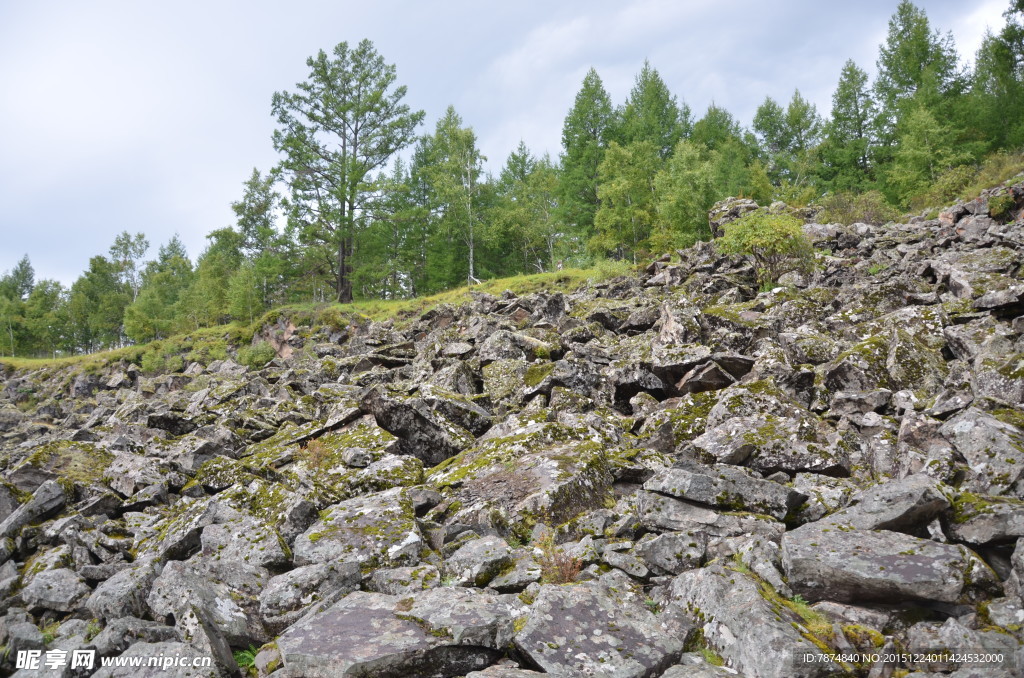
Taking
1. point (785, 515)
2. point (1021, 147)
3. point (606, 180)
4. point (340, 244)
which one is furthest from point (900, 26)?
point (785, 515)

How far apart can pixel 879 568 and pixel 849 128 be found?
230 ft

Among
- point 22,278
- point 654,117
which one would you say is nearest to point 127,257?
point 22,278

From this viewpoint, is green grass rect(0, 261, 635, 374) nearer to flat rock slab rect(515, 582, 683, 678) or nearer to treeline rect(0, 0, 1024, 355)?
treeline rect(0, 0, 1024, 355)

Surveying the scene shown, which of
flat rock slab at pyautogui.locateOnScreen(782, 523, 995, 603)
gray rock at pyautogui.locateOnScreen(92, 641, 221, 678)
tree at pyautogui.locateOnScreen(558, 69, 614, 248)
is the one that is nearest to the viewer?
flat rock slab at pyautogui.locateOnScreen(782, 523, 995, 603)

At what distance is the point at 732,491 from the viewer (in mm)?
7285

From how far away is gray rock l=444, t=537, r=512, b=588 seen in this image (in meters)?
6.50

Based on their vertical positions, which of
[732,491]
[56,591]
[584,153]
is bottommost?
[56,591]

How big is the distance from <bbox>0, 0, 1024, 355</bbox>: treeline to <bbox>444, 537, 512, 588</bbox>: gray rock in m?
34.5

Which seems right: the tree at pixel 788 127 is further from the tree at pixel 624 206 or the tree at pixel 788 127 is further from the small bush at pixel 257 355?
the small bush at pixel 257 355

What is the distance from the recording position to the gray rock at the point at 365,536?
7211 mm

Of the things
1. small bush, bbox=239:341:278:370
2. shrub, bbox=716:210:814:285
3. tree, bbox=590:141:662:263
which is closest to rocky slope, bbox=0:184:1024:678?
shrub, bbox=716:210:814:285

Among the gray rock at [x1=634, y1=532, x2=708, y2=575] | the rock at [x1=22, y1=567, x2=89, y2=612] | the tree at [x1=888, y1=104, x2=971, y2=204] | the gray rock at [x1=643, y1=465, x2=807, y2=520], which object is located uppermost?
the tree at [x1=888, y1=104, x2=971, y2=204]

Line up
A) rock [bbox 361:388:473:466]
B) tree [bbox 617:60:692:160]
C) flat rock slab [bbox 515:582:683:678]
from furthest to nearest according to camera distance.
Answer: tree [bbox 617:60:692:160], rock [bbox 361:388:473:466], flat rock slab [bbox 515:582:683:678]

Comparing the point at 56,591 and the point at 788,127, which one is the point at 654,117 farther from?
the point at 56,591
